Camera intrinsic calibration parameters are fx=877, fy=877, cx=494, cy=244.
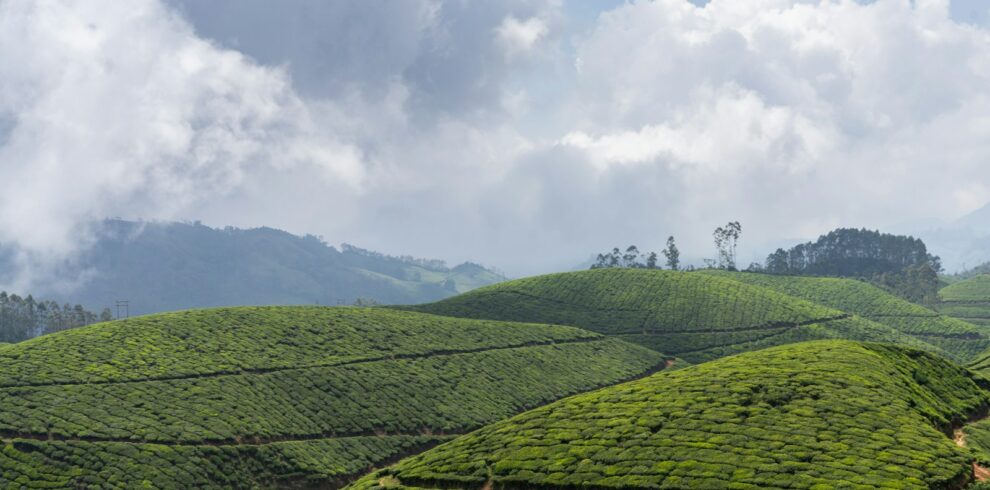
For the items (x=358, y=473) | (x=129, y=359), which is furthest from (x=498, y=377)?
(x=129, y=359)

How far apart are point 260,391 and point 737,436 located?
67597 mm

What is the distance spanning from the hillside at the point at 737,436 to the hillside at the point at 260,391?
85.7 feet

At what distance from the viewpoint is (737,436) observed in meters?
76.1

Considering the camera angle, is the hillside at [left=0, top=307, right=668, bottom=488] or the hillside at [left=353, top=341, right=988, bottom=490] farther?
the hillside at [left=0, top=307, right=668, bottom=488]

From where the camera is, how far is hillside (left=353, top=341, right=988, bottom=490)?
224 ft

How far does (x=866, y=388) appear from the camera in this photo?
8706cm

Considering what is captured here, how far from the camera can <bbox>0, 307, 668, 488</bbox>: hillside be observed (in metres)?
97.9

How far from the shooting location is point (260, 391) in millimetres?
118312

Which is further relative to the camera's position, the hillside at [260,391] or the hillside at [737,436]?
the hillside at [260,391]

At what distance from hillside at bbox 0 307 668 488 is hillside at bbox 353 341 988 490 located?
26129 millimetres

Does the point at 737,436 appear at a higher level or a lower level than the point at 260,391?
lower

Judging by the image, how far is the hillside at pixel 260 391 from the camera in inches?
3853

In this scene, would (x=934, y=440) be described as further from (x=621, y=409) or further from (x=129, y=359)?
(x=129, y=359)

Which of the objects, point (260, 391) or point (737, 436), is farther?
point (260, 391)
